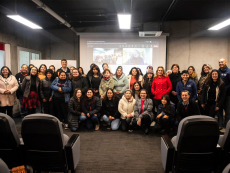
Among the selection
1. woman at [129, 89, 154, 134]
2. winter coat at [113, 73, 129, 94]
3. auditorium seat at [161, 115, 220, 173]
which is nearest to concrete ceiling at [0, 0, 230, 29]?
winter coat at [113, 73, 129, 94]

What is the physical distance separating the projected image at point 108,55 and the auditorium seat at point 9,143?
503 cm

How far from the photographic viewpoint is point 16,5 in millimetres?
4453

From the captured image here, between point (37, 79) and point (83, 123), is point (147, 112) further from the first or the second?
point (37, 79)

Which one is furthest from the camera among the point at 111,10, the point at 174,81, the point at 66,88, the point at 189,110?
the point at 111,10

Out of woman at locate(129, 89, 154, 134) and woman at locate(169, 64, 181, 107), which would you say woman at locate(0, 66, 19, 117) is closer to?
woman at locate(129, 89, 154, 134)

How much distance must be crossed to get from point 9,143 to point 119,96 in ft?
9.04

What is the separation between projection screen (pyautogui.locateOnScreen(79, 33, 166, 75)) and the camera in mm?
6371

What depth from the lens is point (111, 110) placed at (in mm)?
3922

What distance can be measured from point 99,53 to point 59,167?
5.22 m

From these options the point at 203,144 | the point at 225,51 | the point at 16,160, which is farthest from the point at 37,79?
the point at 225,51

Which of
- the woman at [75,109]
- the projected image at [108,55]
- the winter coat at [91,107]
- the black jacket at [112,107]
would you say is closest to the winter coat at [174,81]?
the black jacket at [112,107]

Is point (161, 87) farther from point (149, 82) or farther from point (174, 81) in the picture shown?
point (174, 81)

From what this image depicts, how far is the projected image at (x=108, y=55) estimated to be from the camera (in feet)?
21.1

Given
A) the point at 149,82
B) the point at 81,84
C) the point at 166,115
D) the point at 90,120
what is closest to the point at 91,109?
the point at 90,120
